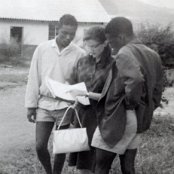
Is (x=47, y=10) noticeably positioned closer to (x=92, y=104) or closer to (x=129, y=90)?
(x=92, y=104)

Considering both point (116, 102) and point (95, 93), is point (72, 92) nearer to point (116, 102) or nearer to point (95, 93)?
point (95, 93)

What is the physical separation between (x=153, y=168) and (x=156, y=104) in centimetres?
200

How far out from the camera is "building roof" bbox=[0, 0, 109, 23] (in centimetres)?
3047

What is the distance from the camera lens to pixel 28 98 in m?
4.58

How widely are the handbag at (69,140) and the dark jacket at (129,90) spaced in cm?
47

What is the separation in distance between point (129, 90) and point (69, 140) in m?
0.90

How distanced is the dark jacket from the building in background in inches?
1001

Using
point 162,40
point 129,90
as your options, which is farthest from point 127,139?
point 162,40

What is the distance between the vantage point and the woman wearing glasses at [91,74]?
13.7ft

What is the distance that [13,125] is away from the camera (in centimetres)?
837

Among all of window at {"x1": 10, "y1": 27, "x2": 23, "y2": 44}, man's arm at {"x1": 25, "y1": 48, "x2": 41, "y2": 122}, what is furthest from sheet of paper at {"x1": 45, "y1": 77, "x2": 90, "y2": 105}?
window at {"x1": 10, "y1": 27, "x2": 23, "y2": 44}

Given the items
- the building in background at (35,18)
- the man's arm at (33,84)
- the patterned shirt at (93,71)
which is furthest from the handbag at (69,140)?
the building in background at (35,18)

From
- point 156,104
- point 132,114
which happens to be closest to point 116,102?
point 132,114

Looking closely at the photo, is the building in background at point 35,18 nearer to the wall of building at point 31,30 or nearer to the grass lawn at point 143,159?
the wall of building at point 31,30
